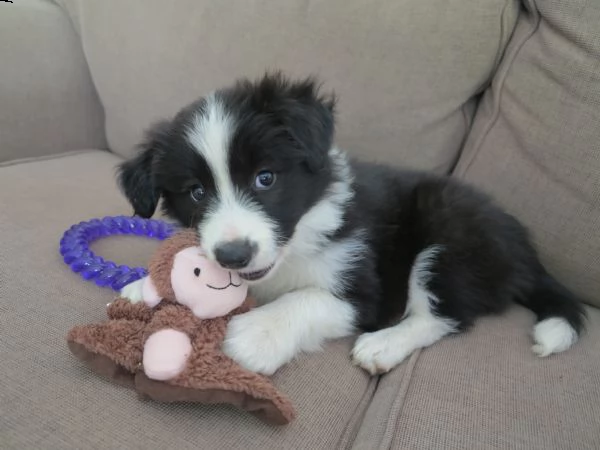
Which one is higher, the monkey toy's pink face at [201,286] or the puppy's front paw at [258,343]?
the monkey toy's pink face at [201,286]

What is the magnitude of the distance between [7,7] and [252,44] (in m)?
1.62

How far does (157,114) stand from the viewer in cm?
292

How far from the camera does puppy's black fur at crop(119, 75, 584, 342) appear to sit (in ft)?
5.27

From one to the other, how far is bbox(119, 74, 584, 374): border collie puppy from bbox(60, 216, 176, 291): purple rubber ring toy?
0.15 meters

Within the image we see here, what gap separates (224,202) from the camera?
1568 millimetres

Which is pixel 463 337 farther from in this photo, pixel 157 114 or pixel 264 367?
pixel 157 114

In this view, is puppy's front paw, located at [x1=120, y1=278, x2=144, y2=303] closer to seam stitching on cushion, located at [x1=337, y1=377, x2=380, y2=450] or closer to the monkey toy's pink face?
the monkey toy's pink face

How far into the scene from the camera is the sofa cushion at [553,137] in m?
1.95

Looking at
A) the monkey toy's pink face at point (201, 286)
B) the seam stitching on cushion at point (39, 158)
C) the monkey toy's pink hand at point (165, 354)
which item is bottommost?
the seam stitching on cushion at point (39, 158)

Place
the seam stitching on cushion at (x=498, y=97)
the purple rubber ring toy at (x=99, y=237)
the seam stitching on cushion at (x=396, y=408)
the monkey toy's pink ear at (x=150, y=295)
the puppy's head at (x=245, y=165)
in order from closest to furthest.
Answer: the seam stitching on cushion at (x=396, y=408) → the monkey toy's pink ear at (x=150, y=295) → the puppy's head at (x=245, y=165) → the purple rubber ring toy at (x=99, y=237) → the seam stitching on cushion at (x=498, y=97)

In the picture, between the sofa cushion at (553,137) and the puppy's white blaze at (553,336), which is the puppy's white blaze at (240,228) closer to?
the puppy's white blaze at (553,336)

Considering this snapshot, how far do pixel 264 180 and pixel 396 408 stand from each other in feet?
2.71

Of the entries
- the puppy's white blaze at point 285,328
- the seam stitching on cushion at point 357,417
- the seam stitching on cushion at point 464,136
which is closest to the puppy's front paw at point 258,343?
the puppy's white blaze at point 285,328

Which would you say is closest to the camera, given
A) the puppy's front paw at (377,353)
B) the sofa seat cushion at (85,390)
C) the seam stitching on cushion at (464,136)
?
the sofa seat cushion at (85,390)
